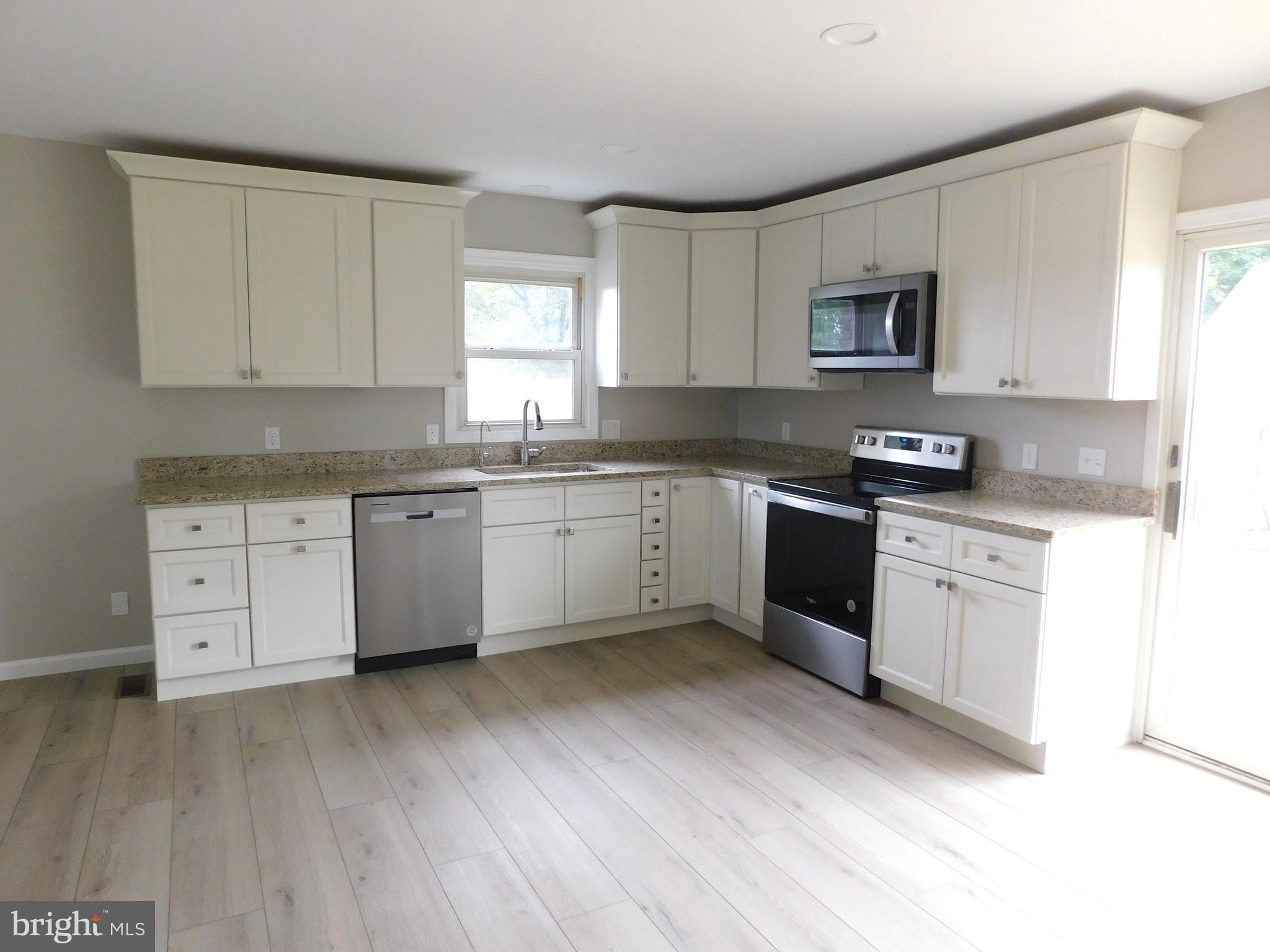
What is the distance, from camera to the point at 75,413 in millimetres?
3775

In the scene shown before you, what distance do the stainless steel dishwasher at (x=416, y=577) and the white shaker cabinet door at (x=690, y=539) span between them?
1.10m

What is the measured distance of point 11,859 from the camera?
2.38 m

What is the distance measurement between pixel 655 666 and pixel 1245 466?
2.51 m

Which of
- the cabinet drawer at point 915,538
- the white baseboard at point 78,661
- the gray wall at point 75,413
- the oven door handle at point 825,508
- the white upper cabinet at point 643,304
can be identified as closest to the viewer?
the cabinet drawer at point 915,538

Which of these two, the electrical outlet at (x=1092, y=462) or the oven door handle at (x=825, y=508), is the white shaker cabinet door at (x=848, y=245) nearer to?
the oven door handle at (x=825, y=508)

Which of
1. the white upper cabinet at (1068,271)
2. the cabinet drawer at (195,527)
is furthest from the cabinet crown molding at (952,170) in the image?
the cabinet drawer at (195,527)

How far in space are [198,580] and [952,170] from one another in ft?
11.7

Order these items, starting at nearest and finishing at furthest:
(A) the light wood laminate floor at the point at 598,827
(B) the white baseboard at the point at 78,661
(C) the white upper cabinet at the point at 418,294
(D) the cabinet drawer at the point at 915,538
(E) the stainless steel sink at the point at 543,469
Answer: (A) the light wood laminate floor at the point at 598,827 → (D) the cabinet drawer at the point at 915,538 → (B) the white baseboard at the point at 78,661 → (C) the white upper cabinet at the point at 418,294 → (E) the stainless steel sink at the point at 543,469

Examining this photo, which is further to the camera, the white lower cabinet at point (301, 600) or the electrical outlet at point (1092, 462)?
the white lower cabinet at point (301, 600)

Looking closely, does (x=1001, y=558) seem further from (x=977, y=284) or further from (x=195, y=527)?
(x=195, y=527)

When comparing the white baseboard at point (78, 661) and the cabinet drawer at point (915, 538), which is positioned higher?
the cabinet drawer at point (915, 538)

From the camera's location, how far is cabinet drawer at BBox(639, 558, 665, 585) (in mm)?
4496

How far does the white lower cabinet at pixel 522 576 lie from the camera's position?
13.4 ft

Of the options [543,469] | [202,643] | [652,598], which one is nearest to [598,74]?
[543,469]
